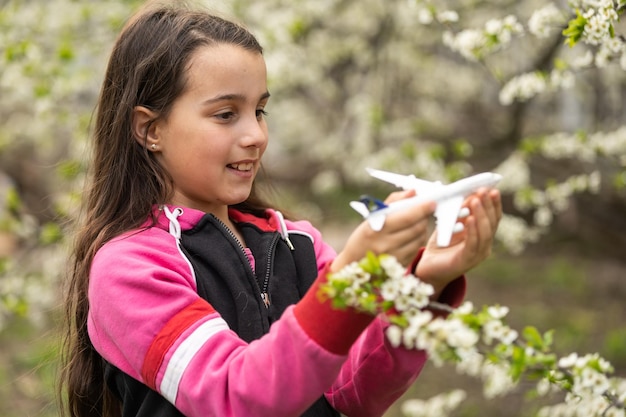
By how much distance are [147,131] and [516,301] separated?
5487mm

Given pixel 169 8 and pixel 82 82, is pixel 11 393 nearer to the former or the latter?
pixel 82 82

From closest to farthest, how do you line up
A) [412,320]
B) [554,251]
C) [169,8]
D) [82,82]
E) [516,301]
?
[412,320]
[169,8]
[82,82]
[516,301]
[554,251]

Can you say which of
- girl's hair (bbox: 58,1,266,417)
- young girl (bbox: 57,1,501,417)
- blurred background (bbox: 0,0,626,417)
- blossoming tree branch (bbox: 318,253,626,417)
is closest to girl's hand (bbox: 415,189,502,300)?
young girl (bbox: 57,1,501,417)

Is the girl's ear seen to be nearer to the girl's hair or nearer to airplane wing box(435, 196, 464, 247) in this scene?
the girl's hair

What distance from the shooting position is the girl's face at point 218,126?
1.67 meters

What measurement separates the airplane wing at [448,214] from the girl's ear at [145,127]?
2.44 ft

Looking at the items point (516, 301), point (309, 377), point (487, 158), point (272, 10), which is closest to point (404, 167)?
point (487, 158)

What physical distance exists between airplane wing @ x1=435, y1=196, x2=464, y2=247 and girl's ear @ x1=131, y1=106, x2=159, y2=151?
74cm

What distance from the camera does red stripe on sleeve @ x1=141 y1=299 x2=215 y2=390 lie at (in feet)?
4.82

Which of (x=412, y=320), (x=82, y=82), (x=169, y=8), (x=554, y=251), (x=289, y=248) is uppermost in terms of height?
(x=169, y=8)

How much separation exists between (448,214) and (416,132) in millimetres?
4221

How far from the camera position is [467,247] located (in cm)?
132

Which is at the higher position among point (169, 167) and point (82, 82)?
point (169, 167)

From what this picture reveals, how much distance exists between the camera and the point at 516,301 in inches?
268
